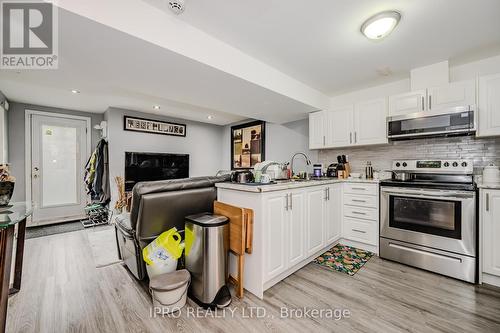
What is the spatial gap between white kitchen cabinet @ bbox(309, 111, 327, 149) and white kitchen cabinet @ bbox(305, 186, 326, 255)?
3.96ft

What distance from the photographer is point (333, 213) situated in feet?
9.50

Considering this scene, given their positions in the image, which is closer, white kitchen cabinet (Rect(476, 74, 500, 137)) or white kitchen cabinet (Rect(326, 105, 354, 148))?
white kitchen cabinet (Rect(476, 74, 500, 137))

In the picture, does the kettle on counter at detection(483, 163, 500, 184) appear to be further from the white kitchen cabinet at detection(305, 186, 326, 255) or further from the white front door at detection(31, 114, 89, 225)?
the white front door at detection(31, 114, 89, 225)

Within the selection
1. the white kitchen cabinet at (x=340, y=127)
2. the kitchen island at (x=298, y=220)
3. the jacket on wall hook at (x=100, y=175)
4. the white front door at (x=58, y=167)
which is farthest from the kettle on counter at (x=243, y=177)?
the white front door at (x=58, y=167)

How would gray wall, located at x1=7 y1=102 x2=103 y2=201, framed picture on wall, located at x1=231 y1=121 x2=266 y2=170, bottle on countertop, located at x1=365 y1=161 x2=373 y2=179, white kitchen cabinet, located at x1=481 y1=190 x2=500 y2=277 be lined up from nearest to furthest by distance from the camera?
white kitchen cabinet, located at x1=481 y1=190 x2=500 y2=277
bottle on countertop, located at x1=365 y1=161 x2=373 y2=179
gray wall, located at x1=7 y1=102 x2=103 y2=201
framed picture on wall, located at x1=231 y1=121 x2=266 y2=170

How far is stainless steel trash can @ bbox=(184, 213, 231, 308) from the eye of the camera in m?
1.72

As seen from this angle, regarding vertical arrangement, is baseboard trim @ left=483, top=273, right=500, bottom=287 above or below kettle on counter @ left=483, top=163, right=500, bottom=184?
below

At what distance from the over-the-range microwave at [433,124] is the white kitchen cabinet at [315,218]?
1329 mm


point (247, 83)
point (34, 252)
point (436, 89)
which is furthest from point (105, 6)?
point (436, 89)

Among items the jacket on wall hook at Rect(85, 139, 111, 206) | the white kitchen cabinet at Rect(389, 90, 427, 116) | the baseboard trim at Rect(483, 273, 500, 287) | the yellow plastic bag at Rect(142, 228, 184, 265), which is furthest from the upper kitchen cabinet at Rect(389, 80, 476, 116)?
the jacket on wall hook at Rect(85, 139, 111, 206)

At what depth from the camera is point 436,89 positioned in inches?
98.9

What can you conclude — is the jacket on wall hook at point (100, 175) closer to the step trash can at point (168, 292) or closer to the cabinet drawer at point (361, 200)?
the step trash can at point (168, 292)

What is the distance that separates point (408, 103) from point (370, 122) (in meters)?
0.49

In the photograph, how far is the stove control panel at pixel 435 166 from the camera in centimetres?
247
